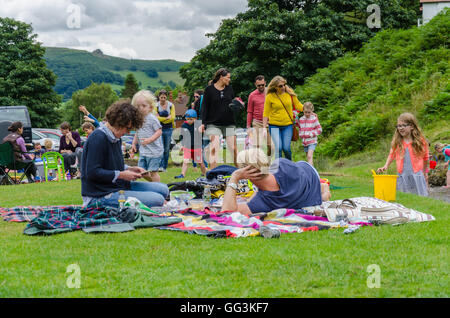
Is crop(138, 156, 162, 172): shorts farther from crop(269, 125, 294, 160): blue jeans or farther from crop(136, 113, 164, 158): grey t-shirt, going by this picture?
crop(269, 125, 294, 160): blue jeans

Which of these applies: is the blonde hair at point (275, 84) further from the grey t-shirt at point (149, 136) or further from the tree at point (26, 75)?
the tree at point (26, 75)

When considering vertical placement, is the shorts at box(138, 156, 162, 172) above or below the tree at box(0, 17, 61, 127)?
below

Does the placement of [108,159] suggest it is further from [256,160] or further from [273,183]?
[273,183]

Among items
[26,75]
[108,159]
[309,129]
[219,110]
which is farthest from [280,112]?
[26,75]

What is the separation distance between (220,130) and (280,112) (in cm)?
132

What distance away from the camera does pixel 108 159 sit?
6195 millimetres

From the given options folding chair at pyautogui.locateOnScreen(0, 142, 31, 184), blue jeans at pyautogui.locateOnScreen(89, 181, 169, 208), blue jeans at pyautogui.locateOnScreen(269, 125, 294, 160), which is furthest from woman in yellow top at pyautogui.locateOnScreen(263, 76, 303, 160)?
folding chair at pyautogui.locateOnScreen(0, 142, 31, 184)

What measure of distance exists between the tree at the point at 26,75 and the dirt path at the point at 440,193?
4490 cm

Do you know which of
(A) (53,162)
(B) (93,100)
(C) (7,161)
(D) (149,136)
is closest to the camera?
(D) (149,136)

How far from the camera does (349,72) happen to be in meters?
22.6

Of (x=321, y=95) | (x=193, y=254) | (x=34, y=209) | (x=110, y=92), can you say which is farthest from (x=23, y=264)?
(x=110, y=92)

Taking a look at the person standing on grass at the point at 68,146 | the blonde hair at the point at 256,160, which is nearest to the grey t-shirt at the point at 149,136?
the blonde hair at the point at 256,160

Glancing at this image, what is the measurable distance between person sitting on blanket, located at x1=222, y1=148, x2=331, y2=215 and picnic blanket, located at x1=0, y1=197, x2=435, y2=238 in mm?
145

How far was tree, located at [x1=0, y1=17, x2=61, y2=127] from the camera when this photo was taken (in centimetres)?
4909
